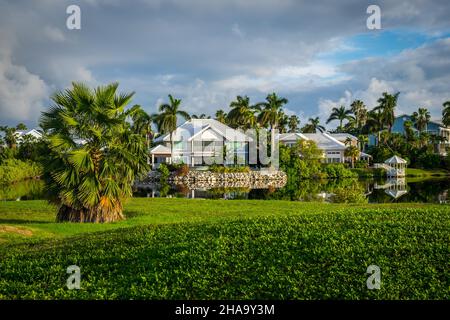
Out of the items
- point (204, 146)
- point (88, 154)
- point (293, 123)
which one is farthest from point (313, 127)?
point (88, 154)

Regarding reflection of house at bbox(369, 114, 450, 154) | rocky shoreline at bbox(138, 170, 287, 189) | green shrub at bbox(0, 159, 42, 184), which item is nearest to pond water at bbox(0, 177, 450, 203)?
rocky shoreline at bbox(138, 170, 287, 189)

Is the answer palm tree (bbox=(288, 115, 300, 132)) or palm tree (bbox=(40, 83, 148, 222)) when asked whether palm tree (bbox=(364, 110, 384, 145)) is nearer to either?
palm tree (bbox=(288, 115, 300, 132))

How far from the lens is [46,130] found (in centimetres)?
1817

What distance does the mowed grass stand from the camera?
7.36 meters

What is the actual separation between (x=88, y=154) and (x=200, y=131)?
156ft

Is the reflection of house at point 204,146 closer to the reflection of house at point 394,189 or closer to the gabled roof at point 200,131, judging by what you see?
the gabled roof at point 200,131

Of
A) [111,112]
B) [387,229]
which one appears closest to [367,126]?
[111,112]

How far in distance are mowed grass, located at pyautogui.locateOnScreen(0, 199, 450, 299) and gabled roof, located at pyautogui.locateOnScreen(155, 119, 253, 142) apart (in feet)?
174

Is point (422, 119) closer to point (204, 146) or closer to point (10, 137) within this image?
point (204, 146)

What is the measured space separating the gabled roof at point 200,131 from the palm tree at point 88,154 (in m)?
46.0

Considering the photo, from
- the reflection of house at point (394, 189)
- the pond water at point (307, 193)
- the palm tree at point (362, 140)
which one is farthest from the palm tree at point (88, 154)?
the palm tree at point (362, 140)

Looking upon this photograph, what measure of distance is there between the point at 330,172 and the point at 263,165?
350 inches

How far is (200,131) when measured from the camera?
213 ft
